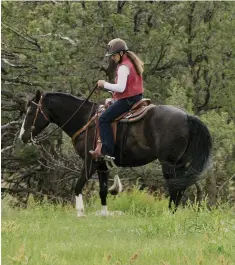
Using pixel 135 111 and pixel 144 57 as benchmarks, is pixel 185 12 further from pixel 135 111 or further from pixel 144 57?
pixel 135 111

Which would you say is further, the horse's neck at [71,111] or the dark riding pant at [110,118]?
the horse's neck at [71,111]

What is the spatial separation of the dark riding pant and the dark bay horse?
23 centimetres

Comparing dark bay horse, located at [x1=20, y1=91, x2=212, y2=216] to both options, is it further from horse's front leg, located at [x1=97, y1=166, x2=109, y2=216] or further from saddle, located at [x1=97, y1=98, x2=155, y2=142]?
saddle, located at [x1=97, y1=98, x2=155, y2=142]

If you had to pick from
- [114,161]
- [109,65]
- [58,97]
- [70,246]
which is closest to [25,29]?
[109,65]

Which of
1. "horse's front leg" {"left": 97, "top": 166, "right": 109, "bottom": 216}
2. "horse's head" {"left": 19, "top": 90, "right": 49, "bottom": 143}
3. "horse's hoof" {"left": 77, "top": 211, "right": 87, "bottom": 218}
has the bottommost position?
"horse's hoof" {"left": 77, "top": 211, "right": 87, "bottom": 218}

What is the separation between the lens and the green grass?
18.5 feet

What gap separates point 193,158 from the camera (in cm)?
983

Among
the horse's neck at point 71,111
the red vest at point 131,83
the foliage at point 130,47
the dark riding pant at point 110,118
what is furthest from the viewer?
the foliage at point 130,47

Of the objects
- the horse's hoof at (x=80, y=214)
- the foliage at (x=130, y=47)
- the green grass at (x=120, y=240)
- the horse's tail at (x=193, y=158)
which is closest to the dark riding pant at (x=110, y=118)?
the horse's tail at (x=193, y=158)

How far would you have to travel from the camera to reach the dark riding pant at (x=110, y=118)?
9938 mm

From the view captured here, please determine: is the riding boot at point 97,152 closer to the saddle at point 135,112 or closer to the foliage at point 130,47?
the saddle at point 135,112

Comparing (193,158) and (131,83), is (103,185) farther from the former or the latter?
(131,83)

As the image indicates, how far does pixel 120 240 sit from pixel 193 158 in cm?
321

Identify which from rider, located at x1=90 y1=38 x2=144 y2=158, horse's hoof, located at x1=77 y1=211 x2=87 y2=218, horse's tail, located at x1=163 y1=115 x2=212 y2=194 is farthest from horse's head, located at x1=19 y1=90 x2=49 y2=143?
horse's tail, located at x1=163 y1=115 x2=212 y2=194
